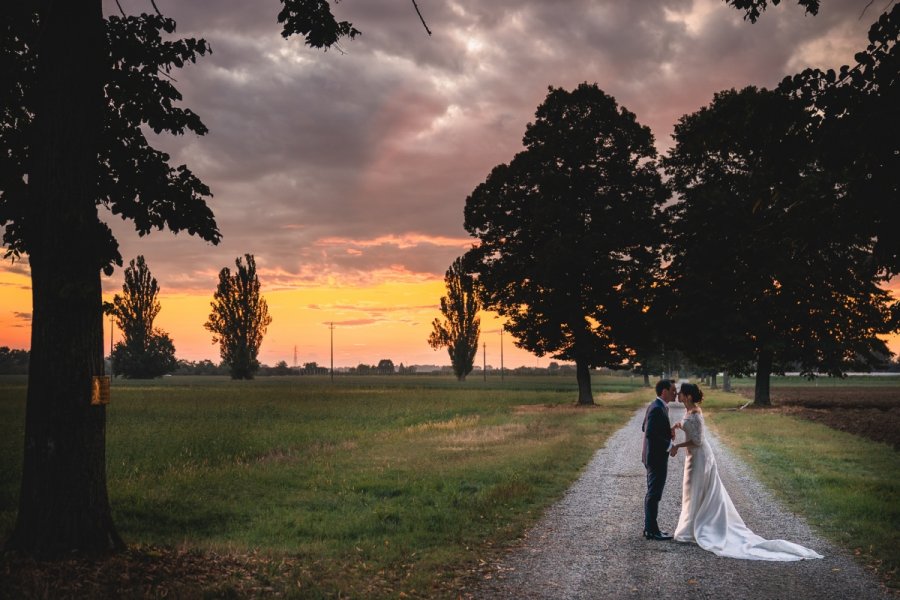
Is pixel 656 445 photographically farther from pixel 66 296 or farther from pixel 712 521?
pixel 66 296

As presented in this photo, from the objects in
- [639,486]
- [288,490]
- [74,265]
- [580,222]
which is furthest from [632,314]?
[74,265]

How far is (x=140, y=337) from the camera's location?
3885 inches

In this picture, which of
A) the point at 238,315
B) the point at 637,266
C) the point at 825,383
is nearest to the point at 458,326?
the point at 238,315

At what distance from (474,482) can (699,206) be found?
31.3 metres

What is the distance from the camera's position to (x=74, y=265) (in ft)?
24.2

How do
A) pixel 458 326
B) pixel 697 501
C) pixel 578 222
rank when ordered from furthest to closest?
pixel 458 326
pixel 578 222
pixel 697 501

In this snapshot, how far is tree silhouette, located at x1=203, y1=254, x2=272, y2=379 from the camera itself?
307 ft

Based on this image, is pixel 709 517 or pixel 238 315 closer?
pixel 709 517

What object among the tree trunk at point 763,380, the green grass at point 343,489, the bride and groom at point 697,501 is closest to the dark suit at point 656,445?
the bride and groom at point 697,501

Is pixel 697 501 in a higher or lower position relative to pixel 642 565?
higher

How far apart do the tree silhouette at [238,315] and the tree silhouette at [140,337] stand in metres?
8.97

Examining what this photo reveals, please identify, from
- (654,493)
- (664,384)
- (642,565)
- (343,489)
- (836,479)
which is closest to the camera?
(642,565)

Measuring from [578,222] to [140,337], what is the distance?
79.0 meters

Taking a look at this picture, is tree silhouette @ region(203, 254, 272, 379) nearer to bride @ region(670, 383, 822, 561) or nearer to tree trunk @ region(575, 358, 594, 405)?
tree trunk @ region(575, 358, 594, 405)
